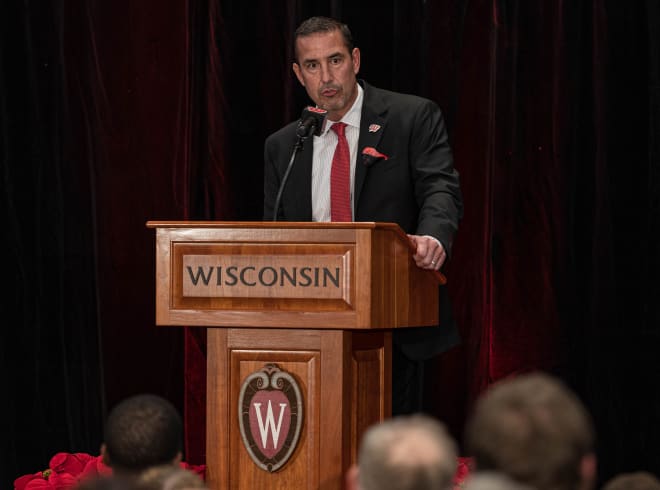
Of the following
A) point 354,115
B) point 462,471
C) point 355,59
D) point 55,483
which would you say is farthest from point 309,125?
point 55,483

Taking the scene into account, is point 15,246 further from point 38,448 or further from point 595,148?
point 595,148

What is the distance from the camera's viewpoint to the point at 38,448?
491 centimetres

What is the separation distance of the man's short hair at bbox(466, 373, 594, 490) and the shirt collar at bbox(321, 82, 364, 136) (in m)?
2.20

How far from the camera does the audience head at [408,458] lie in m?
1.33

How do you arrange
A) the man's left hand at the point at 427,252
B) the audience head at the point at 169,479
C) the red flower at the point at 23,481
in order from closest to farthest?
the audience head at the point at 169,479 → the man's left hand at the point at 427,252 → the red flower at the point at 23,481

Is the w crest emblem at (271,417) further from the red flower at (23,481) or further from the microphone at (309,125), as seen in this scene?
the red flower at (23,481)

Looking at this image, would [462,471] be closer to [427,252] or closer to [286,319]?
[427,252]

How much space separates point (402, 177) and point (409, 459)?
214cm

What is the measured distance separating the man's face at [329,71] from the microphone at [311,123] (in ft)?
0.91

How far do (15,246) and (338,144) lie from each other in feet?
6.64

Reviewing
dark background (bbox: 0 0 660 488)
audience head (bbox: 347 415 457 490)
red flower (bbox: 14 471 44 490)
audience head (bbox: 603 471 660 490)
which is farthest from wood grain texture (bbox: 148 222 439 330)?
dark background (bbox: 0 0 660 488)

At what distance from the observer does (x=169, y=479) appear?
1648 millimetres

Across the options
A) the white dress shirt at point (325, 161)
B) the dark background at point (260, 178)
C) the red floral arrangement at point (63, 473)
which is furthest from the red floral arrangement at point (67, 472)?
the white dress shirt at point (325, 161)

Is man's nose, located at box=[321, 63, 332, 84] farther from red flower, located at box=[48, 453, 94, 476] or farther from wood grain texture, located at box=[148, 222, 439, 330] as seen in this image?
red flower, located at box=[48, 453, 94, 476]
